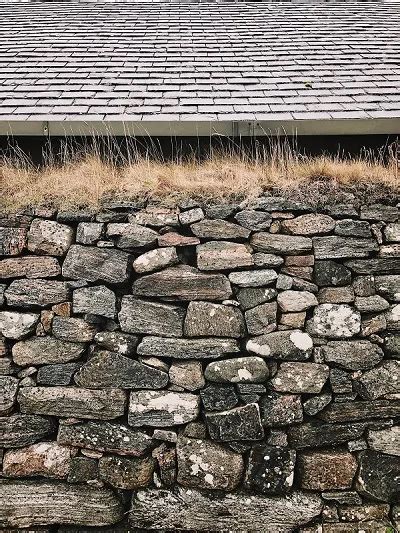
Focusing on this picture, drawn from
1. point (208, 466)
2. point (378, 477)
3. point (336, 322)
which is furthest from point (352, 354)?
point (208, 466)

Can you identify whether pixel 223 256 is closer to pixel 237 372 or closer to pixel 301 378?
pixel 237 372

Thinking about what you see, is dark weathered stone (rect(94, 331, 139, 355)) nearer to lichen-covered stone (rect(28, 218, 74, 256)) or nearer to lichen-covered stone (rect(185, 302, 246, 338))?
lichen-covered stone (rect(185, 302, 246, 338))

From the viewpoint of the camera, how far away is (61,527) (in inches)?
137

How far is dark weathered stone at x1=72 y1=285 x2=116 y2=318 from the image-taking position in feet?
11.4

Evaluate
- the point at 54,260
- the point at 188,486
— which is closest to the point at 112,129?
the point at 54,260

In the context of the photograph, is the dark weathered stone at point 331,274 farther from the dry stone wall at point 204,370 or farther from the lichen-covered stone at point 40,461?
the lichen-covered stone at point 40,461

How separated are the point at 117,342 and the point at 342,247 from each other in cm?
189

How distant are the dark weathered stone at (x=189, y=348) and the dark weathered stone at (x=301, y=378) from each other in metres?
0.39

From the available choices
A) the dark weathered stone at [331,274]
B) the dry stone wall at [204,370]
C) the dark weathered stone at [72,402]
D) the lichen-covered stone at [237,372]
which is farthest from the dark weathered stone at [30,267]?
the dark weathered stone at [331,274]

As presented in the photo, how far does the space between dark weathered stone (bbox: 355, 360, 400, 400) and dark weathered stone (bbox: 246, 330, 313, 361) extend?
47 cm

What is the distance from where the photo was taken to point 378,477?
3373 millimetres

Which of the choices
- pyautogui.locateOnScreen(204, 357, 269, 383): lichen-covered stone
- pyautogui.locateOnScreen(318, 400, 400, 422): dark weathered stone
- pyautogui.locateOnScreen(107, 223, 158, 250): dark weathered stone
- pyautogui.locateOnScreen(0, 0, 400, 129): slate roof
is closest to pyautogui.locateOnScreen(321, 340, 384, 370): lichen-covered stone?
pyautogui.locateOnScreen(318, 400, 400, 422): dark weathered stone

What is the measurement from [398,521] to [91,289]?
2908 millimetres

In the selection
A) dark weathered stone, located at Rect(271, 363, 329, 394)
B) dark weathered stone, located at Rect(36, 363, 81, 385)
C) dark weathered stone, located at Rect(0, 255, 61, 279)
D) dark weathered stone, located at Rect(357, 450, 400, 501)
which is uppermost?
dark weathered stone, located at Rect(0, 255, 61, 279)
